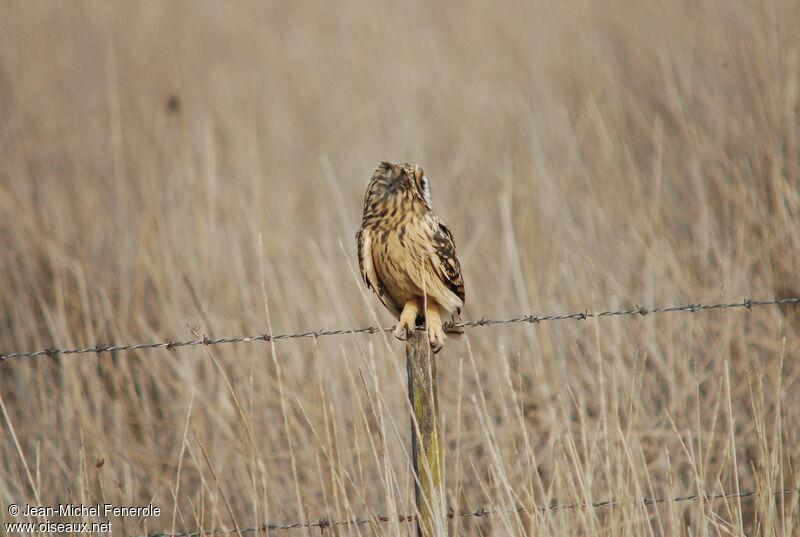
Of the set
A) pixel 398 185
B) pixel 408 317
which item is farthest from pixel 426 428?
pixel 398 185

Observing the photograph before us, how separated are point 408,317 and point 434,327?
0.17 metres

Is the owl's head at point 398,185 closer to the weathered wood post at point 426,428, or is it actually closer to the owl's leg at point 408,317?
the owl's leg at point 408,317

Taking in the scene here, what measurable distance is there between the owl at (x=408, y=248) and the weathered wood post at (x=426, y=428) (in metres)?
0.54

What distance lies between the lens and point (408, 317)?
285 cm

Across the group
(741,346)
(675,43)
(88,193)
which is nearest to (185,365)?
(88,193)

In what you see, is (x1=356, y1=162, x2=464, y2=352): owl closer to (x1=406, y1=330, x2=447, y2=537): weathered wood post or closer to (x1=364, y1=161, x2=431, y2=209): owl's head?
(x1=364, y1=161, x2=431, y2=209): owl's head

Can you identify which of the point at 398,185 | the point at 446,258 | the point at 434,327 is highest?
the point at 398,185

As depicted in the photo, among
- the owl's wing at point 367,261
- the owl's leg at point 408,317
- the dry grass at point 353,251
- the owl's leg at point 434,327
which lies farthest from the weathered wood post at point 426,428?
the owl's wing at point 367,261

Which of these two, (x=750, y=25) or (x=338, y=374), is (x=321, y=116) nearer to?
(x=338, y=374)

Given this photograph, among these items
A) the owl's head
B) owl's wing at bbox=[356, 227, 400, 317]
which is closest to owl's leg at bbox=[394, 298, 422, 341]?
owl's wing at bbox=[356, 227, 400, 317]

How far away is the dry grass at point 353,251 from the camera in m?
3.64

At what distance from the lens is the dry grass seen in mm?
3641

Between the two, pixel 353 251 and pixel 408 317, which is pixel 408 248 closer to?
pixel 408 317

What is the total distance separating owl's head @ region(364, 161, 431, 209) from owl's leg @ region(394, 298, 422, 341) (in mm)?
393
